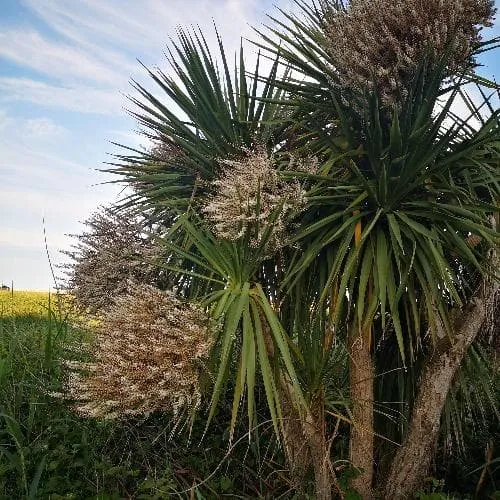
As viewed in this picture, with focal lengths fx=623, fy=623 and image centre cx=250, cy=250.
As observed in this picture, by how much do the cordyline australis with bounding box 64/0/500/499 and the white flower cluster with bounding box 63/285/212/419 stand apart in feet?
0.27

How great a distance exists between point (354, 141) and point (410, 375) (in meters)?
1.78

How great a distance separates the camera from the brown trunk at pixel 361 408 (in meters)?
4.05

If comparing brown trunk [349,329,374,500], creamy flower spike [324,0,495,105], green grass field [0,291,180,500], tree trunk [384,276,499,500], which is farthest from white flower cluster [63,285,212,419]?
creamy flower spike [324,0,495,105]

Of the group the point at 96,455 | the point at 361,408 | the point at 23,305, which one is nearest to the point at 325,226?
the point at 361,408

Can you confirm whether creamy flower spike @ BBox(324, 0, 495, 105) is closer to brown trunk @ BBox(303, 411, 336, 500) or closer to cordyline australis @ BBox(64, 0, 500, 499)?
cordyline australis @ BBox(64, 0, 500, 499)

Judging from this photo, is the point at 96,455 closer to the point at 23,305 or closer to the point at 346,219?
the point at 346,219

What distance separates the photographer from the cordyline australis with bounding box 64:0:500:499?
138 inches

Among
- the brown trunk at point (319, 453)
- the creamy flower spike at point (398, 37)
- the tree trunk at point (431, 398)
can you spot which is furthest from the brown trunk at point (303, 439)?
the creamy flower spike at point (398, 37)

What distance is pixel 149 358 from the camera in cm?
334

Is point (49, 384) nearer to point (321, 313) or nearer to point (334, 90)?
point (321, 313)

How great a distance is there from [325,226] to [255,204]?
54cm

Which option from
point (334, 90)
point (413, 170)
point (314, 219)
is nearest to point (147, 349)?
point (314, 219)

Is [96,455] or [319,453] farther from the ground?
[319,453]

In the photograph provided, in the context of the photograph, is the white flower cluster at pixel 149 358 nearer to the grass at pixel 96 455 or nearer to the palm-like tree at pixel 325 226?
the palm-like tree at pixel 325 226
